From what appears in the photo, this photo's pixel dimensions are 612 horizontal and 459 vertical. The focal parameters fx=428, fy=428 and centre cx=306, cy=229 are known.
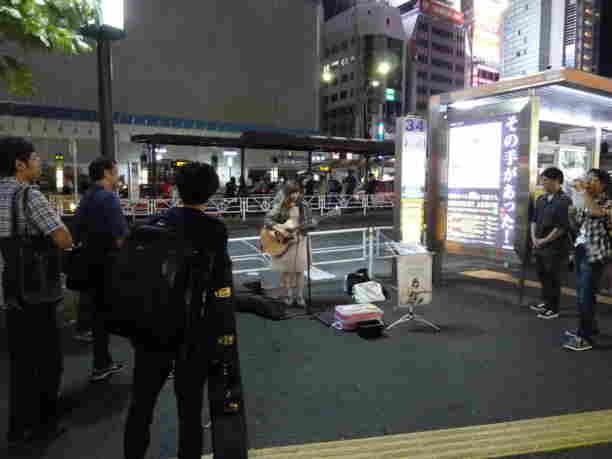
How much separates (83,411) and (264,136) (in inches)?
596

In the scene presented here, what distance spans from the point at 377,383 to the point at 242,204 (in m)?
16.0

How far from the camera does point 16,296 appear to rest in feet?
8.87

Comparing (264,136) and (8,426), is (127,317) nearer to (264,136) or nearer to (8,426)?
(8,426)

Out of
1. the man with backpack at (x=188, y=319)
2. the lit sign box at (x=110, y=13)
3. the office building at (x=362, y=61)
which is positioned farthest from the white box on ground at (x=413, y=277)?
the office building at (x=362, y=61)

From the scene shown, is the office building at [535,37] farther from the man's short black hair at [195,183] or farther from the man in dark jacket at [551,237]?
the man's short black hair at [195,183]

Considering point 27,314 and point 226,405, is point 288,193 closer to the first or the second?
point 27,314

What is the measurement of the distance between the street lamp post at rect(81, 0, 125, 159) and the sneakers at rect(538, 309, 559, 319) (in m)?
5.82

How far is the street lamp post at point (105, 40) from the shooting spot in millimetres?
5176

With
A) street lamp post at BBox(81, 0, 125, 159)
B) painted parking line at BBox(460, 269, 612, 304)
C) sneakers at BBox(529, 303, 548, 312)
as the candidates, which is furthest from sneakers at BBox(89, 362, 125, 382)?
painted parking line at BBox(460, 269, 612, 304)

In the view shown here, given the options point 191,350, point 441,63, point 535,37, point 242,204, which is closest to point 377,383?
point 191,350

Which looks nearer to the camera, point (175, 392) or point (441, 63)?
point (175, 392)

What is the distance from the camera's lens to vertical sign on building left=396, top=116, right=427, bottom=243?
24.5 ft

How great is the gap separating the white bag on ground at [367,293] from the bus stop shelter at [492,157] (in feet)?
5.20

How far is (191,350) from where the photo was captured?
197 cm
